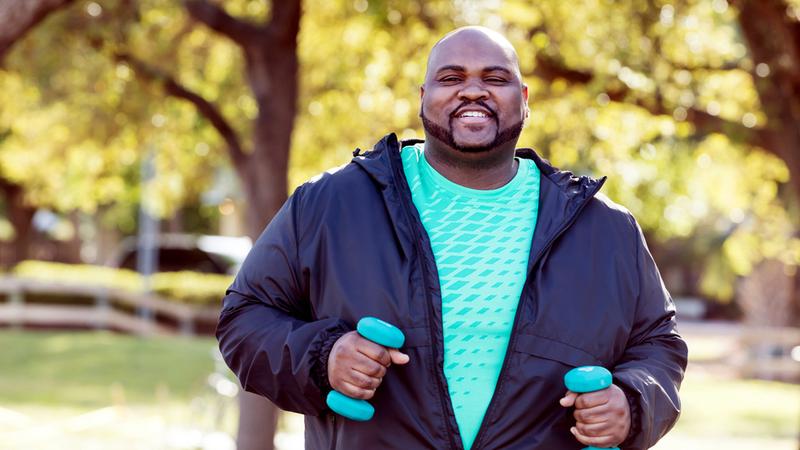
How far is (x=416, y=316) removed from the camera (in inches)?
113

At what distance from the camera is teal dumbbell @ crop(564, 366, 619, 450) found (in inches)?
109

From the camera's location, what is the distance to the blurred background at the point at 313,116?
948cm

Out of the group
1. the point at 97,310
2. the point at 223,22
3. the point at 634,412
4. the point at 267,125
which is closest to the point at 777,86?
A: the point at 267,125

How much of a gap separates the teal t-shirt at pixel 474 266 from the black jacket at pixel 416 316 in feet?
0.16

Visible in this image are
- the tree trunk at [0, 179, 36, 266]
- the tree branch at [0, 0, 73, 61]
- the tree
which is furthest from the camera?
the tree trunk at [0, 179, 36, 266]

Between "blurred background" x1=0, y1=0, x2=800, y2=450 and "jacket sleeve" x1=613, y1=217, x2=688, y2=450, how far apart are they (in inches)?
139

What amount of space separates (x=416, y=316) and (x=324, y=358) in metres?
0.24

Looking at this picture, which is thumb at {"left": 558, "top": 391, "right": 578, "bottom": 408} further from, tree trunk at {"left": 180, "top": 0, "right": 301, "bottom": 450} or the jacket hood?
tree trunk at {"left": 180, "top": 0, "right": 301, "bottom": 450}

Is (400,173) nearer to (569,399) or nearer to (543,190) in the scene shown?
(543,190)

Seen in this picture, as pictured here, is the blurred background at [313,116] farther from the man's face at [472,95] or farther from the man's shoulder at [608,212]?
the man's shoulder at [608,212]

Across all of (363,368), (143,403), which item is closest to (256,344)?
(363,368)

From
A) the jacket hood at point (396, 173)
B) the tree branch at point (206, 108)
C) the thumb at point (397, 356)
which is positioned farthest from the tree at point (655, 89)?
the thumb at point (397, 356)

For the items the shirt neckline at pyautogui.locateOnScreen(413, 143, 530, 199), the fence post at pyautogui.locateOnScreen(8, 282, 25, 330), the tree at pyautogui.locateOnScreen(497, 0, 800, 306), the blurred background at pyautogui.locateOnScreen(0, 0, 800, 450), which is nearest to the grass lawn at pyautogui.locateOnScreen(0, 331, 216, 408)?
the blurred background at pyautogui.locateOnScreen(0, 0, 800, 450)

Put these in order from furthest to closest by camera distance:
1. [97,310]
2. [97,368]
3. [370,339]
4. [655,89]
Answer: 1. [97,310]
2. [97,368]
3. [655,89]
4. [370,339]
